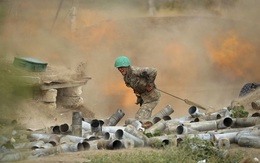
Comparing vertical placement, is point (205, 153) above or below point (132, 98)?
below

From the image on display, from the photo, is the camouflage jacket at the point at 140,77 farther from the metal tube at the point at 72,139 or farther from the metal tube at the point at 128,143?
the metal tube at the point at 128,143

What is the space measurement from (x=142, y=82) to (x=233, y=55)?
11.8m

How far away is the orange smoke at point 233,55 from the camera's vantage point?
2536 centimetres

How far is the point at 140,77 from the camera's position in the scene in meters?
14.6

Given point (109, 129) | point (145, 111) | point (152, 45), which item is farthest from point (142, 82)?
point (152, 45)

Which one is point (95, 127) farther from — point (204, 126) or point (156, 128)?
point (204, 126)

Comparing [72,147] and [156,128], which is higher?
[156,128]

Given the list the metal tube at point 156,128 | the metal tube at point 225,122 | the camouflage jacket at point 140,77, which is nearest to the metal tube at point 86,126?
the metal tube at point 156,128

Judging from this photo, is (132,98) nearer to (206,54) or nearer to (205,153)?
(206,54)

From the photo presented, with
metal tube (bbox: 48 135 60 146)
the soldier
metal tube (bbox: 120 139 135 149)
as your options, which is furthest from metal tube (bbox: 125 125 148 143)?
the soldier

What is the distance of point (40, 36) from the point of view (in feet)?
81.6

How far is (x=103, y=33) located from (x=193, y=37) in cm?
383

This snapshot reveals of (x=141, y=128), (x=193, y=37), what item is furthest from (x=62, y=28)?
(x=141, y=128)

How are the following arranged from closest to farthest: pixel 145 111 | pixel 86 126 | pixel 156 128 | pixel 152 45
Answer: pixel 156 128, pixel 86 126, pixel 145 111, pixel 152 45
